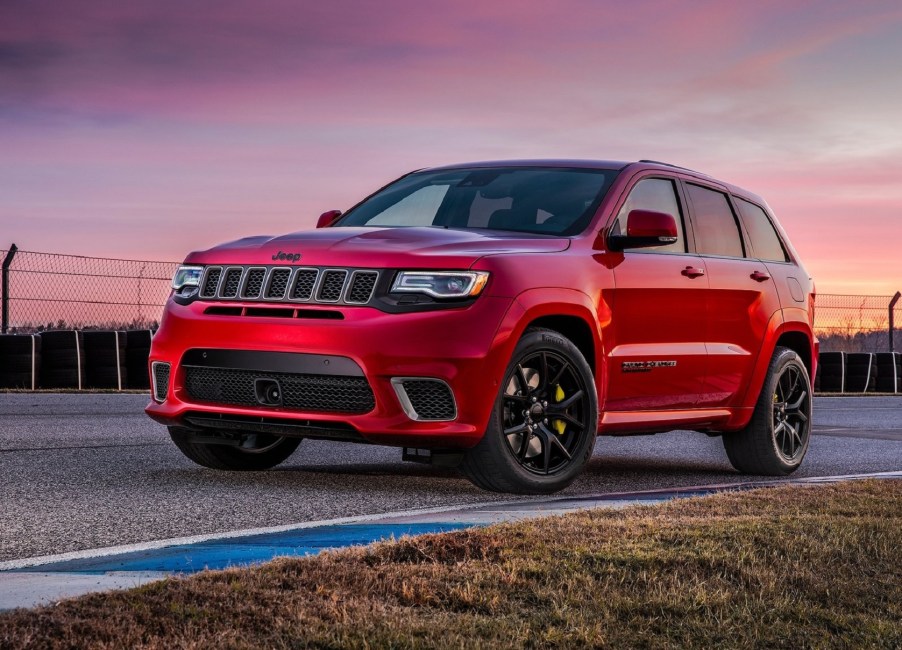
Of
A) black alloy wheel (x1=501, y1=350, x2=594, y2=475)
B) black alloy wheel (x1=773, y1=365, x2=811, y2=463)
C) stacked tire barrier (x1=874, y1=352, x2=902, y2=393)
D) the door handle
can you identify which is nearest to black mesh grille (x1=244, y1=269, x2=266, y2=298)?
black alloy wheel (x1=501, y1=350, x2=594, y2=475)

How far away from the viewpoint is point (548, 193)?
8023 mm

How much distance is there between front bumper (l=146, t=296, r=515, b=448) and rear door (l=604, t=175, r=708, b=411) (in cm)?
116

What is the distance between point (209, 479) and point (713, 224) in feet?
12.7

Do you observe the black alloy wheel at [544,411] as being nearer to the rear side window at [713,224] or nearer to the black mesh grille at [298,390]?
the black mesh grille at [298,390]

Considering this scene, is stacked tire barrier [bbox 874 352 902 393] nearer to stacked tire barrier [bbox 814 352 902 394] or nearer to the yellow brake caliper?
stacked tire barrier [bbox 814 352 902 394]

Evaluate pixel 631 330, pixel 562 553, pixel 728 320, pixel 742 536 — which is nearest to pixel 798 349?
pixel 728 320

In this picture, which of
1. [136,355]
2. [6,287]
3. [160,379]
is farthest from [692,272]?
[6,287]

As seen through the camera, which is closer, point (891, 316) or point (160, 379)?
point (160, 379)

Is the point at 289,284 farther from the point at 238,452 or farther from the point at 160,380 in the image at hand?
the point at 238,452

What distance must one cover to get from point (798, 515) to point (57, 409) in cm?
979

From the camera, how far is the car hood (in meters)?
6.70

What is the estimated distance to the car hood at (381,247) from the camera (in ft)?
22.0

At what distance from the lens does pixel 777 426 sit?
30.6ft

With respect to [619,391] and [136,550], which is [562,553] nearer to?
[136,550]
